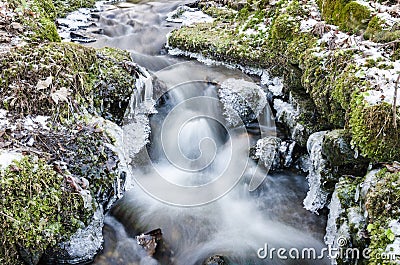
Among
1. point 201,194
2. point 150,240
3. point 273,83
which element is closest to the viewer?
point 150,240

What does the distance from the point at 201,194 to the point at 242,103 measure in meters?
2.48

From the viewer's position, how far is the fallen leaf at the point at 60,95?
15.3 feet

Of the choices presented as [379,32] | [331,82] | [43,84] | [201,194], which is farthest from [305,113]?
[43,84]

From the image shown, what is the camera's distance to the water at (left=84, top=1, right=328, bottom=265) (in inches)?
193

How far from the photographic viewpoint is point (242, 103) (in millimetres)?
7344

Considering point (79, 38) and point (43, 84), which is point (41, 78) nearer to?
point (43, 84)

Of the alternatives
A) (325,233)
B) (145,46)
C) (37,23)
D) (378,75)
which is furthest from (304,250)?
(145,46)

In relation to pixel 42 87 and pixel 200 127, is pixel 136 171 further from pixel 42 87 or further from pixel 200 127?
pixel 42 87

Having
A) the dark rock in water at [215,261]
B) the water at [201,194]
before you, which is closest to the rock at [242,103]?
the water at [201,194]

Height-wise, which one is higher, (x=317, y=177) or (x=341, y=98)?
(x=341, y=98)

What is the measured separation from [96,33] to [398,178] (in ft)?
31.6

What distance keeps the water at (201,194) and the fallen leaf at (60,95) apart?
70.5 inches

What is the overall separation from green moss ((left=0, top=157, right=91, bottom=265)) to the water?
37.4 inches

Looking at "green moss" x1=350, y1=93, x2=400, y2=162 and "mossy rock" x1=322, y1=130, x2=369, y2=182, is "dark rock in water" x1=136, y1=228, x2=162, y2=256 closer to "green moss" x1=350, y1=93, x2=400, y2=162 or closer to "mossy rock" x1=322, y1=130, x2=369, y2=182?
"mossy rock" x1=322, y1=130, x2=369, y2=182
